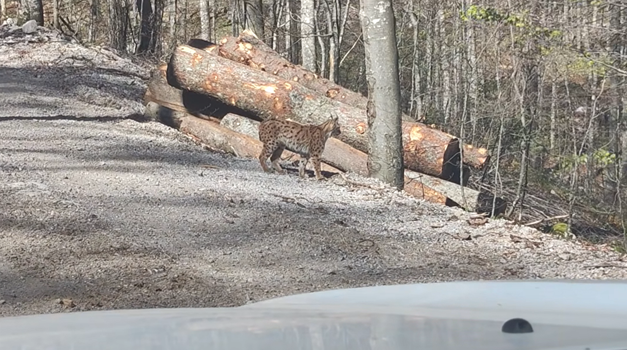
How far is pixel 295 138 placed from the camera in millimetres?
12531

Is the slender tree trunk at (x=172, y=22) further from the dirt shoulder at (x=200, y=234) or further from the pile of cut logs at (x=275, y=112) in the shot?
the dirt shoulder at (x=200, y=234)

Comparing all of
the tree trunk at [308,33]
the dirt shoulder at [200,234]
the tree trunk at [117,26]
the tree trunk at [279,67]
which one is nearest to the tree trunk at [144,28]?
the tree trunk at [117,26]

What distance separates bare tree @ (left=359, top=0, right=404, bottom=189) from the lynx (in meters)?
0.92

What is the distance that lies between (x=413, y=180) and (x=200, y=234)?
5.00 metres

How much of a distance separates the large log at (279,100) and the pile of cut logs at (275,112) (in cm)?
2

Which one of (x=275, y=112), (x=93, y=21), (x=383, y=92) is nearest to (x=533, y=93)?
(x=383, y=92)

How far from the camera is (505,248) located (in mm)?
9352

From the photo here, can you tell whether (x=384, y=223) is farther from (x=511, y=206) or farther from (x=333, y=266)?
(x=511, y=206)

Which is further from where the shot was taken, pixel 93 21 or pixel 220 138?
pixel 93 21

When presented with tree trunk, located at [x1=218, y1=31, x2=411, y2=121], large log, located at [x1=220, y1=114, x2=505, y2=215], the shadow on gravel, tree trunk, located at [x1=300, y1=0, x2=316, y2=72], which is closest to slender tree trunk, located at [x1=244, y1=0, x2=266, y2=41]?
tree trunk, located at [x1=300, y1=0, x2=316, y2=72]

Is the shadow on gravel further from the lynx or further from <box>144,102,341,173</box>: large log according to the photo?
the lynx

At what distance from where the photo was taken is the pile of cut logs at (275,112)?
496 inches

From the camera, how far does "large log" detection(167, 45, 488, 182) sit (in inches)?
501

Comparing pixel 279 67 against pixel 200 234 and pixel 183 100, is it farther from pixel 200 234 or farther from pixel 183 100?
pixel 200 234
